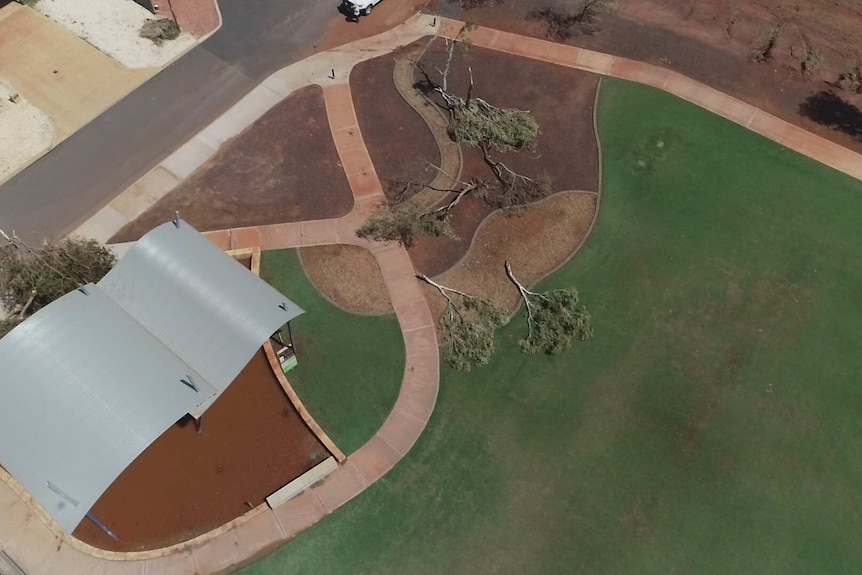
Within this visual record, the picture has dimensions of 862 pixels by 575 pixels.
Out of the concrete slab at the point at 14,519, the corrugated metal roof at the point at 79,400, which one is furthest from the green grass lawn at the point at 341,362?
the concrete slab at the point at 14,519

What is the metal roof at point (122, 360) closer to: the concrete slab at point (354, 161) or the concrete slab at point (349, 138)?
the concrete slab at point (354, 161)

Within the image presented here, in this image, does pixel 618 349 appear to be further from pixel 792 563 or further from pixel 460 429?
pixel 792 563

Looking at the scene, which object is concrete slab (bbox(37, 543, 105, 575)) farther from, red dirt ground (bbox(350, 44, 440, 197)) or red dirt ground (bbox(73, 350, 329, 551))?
red dirt ground (bbox(350, 44, 440, 197))

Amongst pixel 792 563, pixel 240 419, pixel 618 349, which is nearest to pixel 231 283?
pixel 240 419

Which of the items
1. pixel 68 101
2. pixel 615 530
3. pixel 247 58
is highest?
pixel 247 58

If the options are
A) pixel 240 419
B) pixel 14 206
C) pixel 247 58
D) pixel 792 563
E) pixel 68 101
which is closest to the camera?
pixel 792 563

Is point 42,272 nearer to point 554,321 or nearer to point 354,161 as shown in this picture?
point 354,161

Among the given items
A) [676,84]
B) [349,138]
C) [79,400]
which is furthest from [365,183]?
[676,84]

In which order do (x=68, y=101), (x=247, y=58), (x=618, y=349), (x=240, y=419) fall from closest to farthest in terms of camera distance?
(x=240, y=419) < (x=618, y=349) < (x=68, y=101) < (x=247, y=58)
